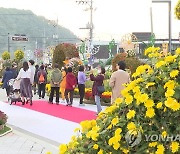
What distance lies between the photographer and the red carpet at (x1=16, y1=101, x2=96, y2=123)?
12.3 metres

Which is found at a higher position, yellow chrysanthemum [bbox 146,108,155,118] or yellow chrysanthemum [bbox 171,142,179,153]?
yellow chrysanthemum [bbox 146,108,155,118]

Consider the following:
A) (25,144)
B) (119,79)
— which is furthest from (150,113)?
(119,79)

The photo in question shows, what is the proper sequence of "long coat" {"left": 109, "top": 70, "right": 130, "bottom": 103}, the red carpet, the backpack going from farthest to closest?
the backpack < the red carpet < "long coat" {"left": 109, "top": 70, "right": 130, "bottom": 103}

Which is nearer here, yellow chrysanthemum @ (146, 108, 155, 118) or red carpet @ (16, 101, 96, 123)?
yellow chrysanthemum @ (146, 108, 155, 118)

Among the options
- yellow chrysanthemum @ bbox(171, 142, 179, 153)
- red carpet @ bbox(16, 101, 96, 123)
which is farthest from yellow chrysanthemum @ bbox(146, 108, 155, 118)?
red carpet @ bbox(16, 101, 96, 123)

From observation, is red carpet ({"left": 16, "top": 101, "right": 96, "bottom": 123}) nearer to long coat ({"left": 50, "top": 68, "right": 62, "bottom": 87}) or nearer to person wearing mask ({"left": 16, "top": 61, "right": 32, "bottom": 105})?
person wearing mask ({"left": 16, "top": 61, "right": 32, "bottom": 105})

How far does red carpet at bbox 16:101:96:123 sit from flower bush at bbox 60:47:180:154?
27.5 feet

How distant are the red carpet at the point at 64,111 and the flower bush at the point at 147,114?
839 cm

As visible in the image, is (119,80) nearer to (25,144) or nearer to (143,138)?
(25,144)

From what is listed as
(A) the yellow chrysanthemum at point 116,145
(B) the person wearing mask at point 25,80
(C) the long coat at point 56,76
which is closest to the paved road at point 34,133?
(B) the person wearing mask at point 25,80

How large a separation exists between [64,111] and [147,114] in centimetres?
1097

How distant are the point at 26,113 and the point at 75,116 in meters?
1.70

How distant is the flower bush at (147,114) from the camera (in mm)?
2961

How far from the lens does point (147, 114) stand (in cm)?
296
